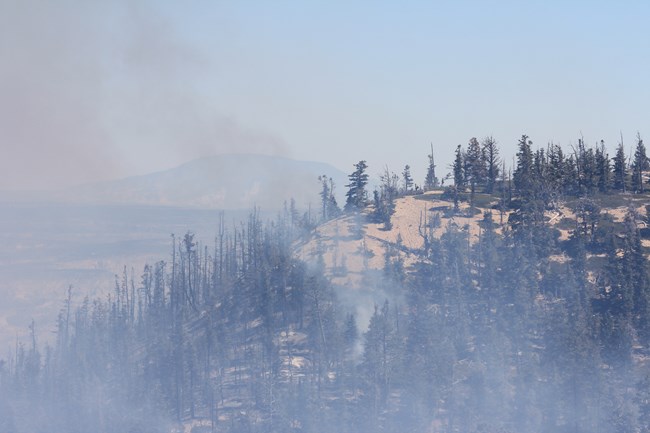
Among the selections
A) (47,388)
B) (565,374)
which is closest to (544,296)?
(565,374)

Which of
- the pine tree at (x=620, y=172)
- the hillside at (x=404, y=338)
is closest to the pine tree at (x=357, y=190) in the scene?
the hillside at (x=404, y=338)

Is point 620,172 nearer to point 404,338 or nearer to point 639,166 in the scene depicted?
point 639,166

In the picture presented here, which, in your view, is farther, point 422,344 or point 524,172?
point 524,172

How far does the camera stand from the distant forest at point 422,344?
126125 mm

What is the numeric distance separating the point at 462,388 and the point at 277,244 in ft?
186

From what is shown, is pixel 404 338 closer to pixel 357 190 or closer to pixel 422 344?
pixel 422 344

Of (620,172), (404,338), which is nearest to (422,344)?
(404,338)

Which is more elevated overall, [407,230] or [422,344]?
[407,230]

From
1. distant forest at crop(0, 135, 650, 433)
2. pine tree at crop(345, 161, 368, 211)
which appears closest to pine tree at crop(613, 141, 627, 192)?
distant forest at crop(0, 135, 650, 433)

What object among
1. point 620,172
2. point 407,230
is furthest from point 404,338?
point 620,172

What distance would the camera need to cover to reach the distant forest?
126125 millimetres

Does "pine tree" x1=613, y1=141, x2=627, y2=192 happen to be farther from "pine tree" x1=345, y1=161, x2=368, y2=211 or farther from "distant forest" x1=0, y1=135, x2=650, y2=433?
"pine tree" x1=345, y1=161, x2=368, y2=211

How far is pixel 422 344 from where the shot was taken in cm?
13475

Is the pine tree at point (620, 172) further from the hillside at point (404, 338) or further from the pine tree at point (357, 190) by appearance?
the pine tree at point (357, 190)
